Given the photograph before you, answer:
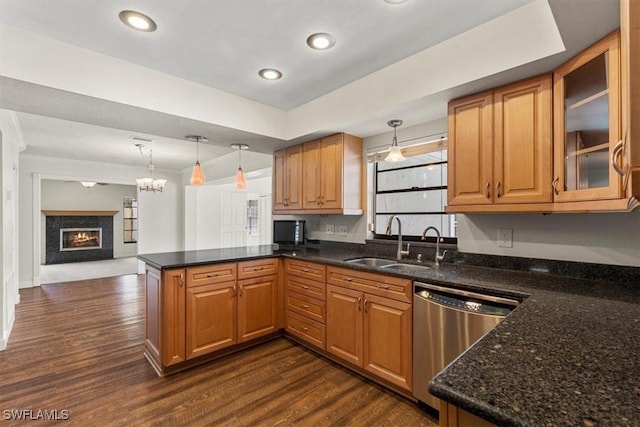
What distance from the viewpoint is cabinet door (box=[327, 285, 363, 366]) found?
245cm

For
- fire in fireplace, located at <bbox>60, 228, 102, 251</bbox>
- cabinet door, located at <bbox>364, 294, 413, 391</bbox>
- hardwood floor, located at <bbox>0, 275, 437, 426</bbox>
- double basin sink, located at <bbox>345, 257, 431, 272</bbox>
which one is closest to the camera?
hardwood floor, located at <bbox>0, 275, 437, 426</bbox>

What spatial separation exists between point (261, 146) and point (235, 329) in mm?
2042

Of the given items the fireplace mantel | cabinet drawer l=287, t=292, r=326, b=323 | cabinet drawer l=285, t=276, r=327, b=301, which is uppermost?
the fireplace mantel

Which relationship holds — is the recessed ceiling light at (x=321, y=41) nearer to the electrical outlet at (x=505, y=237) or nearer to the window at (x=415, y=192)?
the window at (x=415, y=192)

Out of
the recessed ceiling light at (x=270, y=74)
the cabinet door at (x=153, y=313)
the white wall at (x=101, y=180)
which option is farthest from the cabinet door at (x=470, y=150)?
the white wall at (x=101, y=180)

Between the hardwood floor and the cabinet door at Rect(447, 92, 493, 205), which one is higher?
the cabinet door at Rect(447, 92, 493, 205)

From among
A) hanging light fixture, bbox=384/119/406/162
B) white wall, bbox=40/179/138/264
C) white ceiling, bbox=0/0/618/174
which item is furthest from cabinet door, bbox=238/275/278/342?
white wall, bbox=40/179/138/264

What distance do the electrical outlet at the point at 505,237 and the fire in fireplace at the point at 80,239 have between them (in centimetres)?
1081

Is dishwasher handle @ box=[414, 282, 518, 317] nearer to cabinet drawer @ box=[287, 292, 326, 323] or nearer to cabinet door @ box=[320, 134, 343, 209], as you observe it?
cabinet drawer @ box=[287, 292, 326, 323]

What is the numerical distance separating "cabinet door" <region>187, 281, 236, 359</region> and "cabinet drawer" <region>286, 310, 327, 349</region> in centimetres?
57

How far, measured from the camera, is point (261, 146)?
3.66 m

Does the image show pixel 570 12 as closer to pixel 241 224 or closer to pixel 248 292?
pixel 248 292

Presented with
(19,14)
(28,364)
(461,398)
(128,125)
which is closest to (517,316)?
(461,398)

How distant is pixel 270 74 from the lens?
2.54 m
